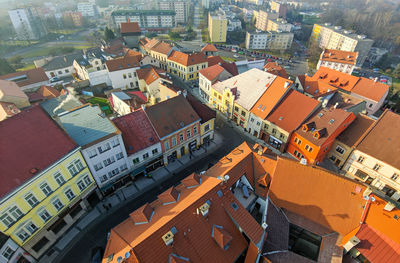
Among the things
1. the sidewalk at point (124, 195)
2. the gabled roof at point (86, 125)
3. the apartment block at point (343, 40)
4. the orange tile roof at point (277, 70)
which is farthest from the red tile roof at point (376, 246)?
the apartment block at point (343, 40)

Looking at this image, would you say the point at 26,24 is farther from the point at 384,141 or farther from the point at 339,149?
the point at 384,141

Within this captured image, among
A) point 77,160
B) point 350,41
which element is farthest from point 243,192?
point 350,41

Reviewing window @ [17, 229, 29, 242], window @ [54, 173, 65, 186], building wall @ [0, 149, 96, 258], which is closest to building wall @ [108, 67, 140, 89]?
building wall @ [0, 149, 96, 258]

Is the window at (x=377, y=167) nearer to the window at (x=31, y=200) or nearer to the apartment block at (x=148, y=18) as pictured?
the window at (x=31, y=200)

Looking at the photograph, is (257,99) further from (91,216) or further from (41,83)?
(41,83)

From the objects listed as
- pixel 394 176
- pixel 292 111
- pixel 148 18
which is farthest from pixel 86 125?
pixel 148 18

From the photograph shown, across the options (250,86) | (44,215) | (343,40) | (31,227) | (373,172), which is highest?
(250,86)
